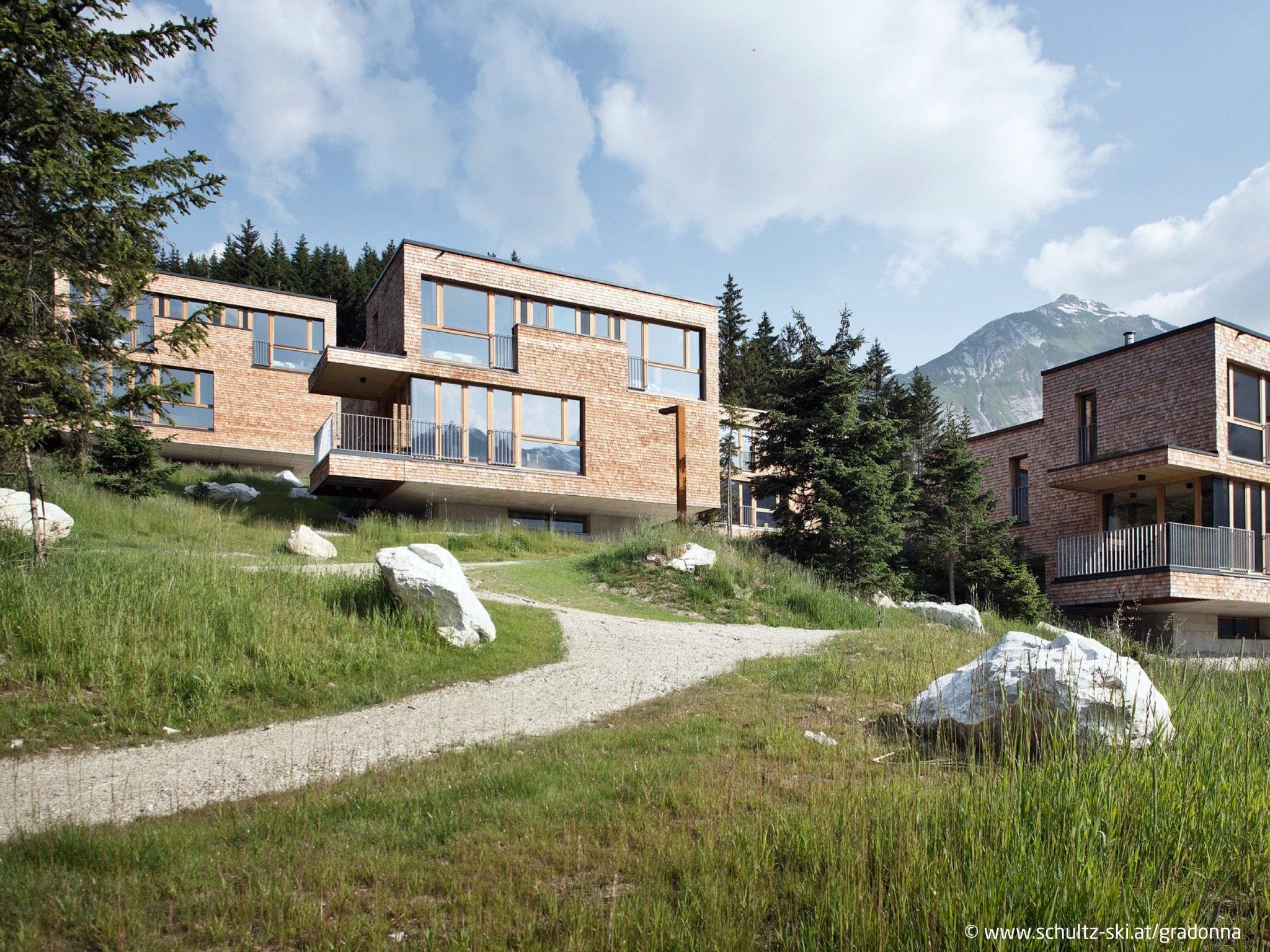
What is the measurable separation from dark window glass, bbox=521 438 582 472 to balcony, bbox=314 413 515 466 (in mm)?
493

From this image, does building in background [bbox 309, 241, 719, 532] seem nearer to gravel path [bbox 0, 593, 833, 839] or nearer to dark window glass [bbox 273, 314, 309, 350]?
dark window glass [bbox 273, 314, 309, 350]

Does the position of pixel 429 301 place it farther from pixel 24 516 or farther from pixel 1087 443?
pixel 1087 443

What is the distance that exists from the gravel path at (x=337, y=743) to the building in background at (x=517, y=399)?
15209 mm

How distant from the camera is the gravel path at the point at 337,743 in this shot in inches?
258

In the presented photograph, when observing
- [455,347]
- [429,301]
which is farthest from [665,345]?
[429,301]

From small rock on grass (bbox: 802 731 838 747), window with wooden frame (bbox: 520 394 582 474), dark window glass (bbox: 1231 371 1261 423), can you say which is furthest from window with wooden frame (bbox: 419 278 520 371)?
small rock on grass (bbox: 802 731 838 747)

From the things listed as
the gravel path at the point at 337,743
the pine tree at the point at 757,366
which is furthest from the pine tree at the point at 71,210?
the pine tree at the point at 757,366

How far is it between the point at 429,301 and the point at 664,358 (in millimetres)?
8803

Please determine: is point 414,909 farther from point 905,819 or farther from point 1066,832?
point 1066,832

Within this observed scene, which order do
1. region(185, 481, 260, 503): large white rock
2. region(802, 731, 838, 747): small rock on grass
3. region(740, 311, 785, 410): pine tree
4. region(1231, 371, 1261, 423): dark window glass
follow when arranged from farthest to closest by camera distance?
region(740, 311, 785, 410): pine tree → region(185, 481, 260, 503): large white rock → region(1231, 371, 1261, 423): dark window glass → region(802, 731, 838, 747): small rock on grass

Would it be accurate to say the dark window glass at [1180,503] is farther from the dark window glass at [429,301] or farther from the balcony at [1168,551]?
the dark window glass at [429,301]

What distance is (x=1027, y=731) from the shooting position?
6.50 meters

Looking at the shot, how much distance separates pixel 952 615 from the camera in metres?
17.2

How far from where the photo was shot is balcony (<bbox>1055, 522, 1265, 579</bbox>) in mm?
24078
